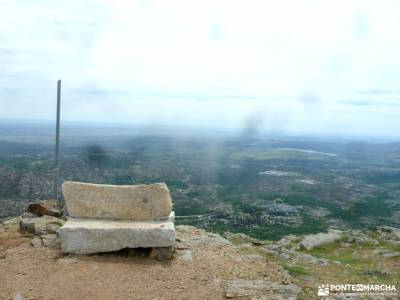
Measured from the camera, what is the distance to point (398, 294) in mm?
10578

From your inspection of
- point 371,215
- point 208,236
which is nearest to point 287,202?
point 371,215

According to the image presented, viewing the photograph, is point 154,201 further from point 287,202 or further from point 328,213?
point 287,202

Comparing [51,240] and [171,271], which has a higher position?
[51,240]

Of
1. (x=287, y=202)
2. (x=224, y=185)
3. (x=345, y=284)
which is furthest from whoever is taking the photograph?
(x=224, y=185)

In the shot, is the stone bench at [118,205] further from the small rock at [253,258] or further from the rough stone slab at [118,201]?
the small rock at [253,258]

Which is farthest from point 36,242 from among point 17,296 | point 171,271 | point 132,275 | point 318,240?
point 318,240

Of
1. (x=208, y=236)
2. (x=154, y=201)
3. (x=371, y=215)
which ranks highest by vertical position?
(x=154, y=201)

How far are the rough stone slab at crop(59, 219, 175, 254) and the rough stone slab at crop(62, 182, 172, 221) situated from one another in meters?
1.12

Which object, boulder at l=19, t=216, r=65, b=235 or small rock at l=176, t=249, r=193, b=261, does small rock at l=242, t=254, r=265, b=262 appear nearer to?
small rock at l=176, t=249, r=193, b=261

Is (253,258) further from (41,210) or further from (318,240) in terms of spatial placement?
(41,210)

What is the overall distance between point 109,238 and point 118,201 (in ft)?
5.15

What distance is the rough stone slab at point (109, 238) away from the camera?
11.7 metres

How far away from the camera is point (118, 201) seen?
13.0 metres

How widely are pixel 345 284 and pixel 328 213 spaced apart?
75073mm
